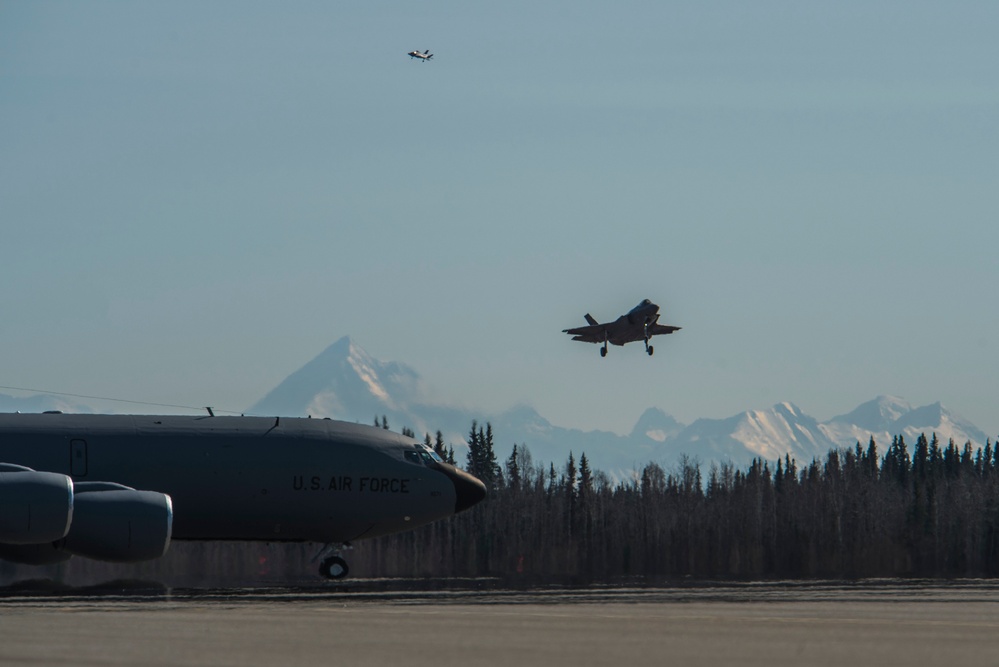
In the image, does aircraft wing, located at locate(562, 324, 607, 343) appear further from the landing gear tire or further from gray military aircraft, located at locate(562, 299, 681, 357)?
the landing gear tire

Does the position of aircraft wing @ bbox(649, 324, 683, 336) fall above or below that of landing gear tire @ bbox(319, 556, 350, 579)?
above

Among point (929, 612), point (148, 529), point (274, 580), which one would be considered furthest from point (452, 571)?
point (929, 612)

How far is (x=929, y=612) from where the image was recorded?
30.2 metres

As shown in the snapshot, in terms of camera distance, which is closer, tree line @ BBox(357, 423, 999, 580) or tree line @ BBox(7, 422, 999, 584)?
tree line @ BBox(7, 422, 999, 584)

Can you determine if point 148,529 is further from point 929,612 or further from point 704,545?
point 704,545

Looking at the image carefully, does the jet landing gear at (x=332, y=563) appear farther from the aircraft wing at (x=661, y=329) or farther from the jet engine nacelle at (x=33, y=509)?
the aircraft wing at (x=661, y=329)

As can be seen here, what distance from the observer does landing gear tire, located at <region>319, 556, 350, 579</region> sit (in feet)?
157

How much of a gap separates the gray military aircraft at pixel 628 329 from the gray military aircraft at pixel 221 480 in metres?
28.2

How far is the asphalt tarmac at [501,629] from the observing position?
18781 mm

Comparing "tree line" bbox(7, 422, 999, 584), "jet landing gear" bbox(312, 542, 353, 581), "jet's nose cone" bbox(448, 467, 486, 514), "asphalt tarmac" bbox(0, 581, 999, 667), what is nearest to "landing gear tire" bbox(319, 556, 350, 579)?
"jet landing gear" bbox(312, 542, 353, 581)

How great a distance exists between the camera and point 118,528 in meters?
37.4

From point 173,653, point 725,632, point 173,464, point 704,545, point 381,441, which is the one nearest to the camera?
point 173,653

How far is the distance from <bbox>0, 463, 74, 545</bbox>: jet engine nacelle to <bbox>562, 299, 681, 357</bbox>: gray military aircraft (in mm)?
41815

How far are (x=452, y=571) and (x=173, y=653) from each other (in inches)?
1925
